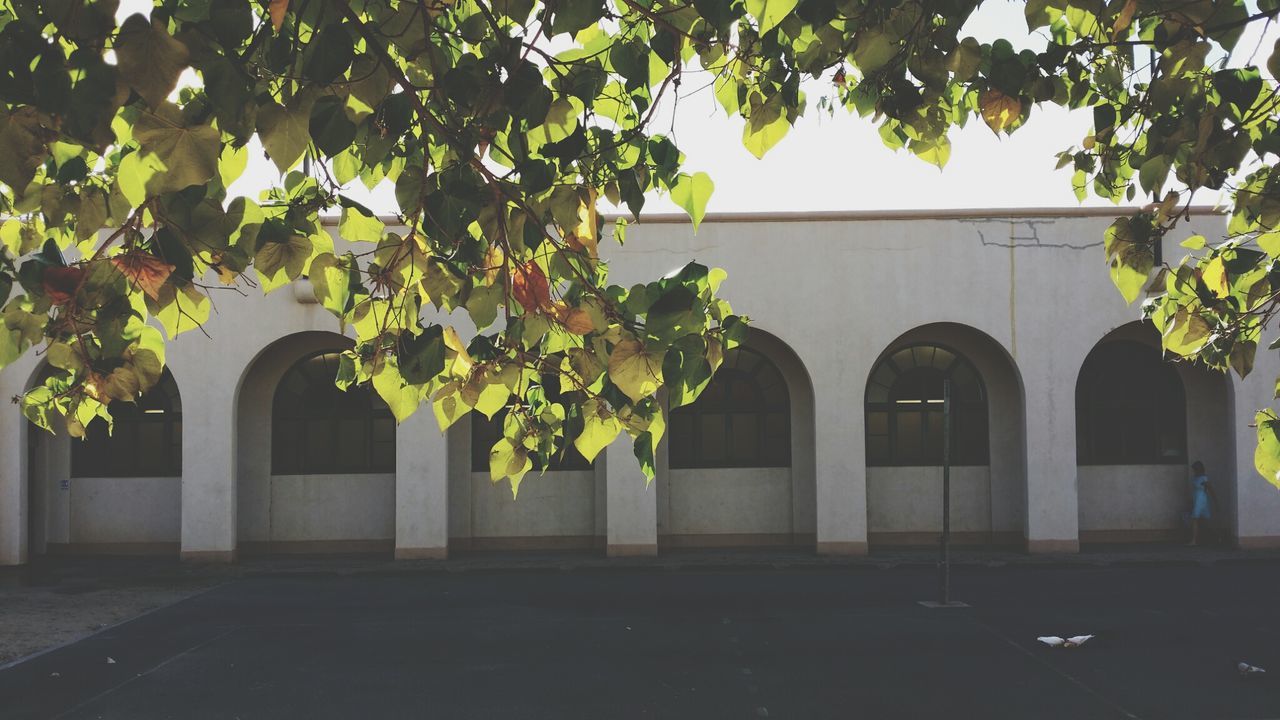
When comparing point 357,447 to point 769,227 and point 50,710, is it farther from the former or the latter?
point 50,710

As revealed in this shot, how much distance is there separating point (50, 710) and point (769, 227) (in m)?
12.9

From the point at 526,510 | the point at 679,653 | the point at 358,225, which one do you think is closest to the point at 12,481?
the point at 526,510

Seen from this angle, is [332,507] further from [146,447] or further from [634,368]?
[634,368]

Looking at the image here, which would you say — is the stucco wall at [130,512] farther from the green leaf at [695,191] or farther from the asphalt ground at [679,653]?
the green leaf at [695,191]

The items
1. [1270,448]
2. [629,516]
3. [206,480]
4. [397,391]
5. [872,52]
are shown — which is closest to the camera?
[872,52]

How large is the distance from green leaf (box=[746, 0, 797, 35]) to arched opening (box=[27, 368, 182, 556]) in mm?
18234

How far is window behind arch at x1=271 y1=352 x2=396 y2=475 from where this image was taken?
18.6m

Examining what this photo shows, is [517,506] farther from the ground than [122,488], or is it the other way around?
[122,488]

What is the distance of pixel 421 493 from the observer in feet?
57.9

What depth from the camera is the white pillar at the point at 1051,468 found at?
57.9ft

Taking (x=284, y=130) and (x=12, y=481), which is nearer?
(x=284, y=130)

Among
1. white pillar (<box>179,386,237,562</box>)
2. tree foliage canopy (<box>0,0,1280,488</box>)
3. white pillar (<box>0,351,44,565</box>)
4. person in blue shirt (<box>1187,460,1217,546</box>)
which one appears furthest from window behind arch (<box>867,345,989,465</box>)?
tree foliage canopy (<box>0,0,1280,488</box>)

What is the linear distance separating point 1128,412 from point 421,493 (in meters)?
12.5

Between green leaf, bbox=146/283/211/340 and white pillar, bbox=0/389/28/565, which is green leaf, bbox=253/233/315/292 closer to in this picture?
green leaf, bbox=146/283/211/340
